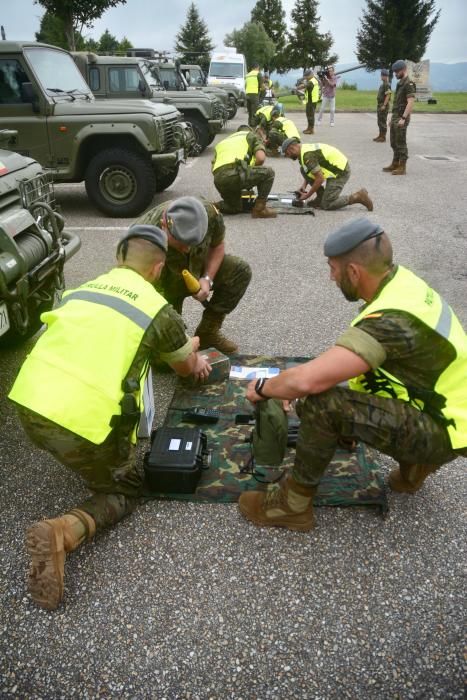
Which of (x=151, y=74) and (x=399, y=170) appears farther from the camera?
(x=151, y=74)

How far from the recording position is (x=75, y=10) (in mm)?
21234

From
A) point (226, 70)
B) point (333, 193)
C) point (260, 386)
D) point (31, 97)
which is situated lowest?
point (333, 193)

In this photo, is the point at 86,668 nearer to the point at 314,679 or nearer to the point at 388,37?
the point at 314,679

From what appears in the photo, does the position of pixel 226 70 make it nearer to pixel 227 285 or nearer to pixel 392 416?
pixel 227 285

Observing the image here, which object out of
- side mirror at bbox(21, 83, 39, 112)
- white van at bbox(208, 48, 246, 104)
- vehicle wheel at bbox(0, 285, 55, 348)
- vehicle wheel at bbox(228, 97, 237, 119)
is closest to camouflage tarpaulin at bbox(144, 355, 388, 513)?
vehicle wheel at bbox(0, 285, 55, 348)

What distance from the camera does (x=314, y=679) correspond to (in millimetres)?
1832

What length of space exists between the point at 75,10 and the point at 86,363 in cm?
2389

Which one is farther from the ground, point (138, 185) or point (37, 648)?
point (138, 185)

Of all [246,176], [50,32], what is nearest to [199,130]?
[246,176]

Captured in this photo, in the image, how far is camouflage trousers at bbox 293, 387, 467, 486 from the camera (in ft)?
7.11

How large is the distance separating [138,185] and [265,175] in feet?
5.44

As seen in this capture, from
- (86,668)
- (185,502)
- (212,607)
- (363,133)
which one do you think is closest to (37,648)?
(86,668)

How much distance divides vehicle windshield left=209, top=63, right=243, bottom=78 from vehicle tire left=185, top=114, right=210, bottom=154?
10902 mm

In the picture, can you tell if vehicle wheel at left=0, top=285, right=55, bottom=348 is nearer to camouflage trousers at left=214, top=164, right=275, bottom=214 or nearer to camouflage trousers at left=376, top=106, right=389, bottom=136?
camouflage trousers at left=214, top=164, right=275, bottom=214
